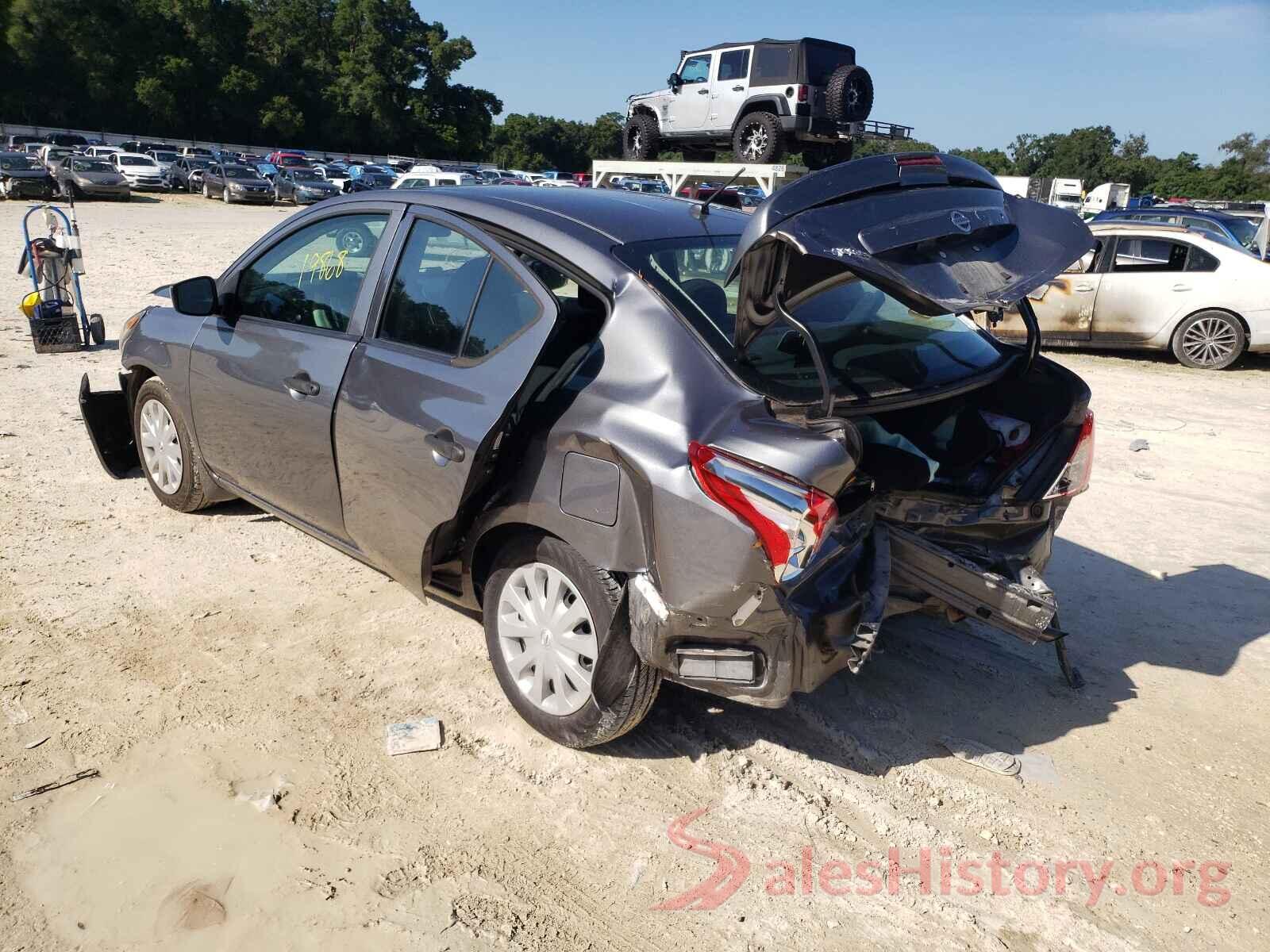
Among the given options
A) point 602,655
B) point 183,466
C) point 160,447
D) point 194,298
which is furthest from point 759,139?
point 602,655

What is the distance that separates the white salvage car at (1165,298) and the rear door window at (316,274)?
8506mm

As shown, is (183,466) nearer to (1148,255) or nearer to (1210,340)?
(1148,255)

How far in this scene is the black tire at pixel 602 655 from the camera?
2891mm

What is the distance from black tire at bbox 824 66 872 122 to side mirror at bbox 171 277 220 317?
12994 mm

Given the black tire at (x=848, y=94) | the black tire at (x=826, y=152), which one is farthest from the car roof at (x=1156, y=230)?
the black tire at (x=826, y=152)

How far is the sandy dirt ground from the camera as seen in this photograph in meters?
2.53

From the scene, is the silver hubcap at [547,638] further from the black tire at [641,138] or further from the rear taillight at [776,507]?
the black tire at [641,138]

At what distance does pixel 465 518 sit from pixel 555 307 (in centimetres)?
79

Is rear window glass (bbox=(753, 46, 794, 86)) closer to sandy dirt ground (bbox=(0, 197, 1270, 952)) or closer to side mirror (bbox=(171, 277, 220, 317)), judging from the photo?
sandy dirt ground (bbox=(0, 197, 1270, 952))

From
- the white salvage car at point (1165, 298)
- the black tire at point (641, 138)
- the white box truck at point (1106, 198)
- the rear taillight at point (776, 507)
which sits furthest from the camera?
the white box truck at point (1106, 198)

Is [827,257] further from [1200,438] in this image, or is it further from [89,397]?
[1200,438]

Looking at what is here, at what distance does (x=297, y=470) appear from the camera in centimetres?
395

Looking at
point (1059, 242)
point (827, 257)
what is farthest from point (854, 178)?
point (1059, 242)

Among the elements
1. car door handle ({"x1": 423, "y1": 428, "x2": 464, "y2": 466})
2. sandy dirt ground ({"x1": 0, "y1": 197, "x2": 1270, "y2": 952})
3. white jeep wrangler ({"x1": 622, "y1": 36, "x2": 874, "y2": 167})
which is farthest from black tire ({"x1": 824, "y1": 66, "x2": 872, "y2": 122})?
car door handle ({"x1": 423, "y1": 428, "x2": 464, "y2": 466})
